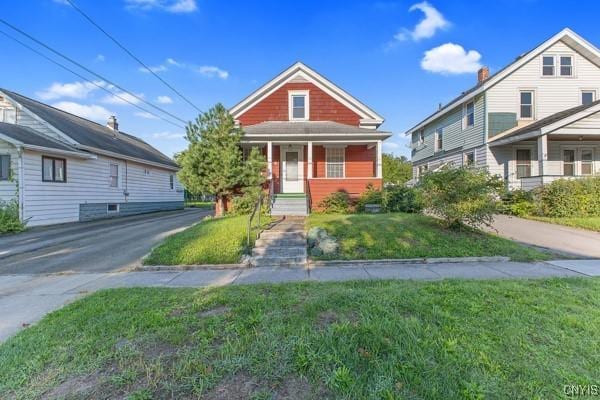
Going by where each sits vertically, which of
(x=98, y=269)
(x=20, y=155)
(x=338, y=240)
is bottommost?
(x=98, y=269)

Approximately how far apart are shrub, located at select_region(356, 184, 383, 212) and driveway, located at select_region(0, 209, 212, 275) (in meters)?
7.95

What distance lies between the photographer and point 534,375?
2295 mm

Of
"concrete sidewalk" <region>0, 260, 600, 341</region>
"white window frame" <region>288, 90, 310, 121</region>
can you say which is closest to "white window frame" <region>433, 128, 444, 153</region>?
"white window frame" <region>288, 90, 310, 121</region>

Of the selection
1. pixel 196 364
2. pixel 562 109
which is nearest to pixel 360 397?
pixel 196 364

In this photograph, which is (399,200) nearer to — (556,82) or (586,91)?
(556,82)

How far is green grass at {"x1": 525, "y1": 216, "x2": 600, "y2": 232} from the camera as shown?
10039 mm

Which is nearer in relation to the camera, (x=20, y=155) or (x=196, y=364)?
(x=196, y=364)

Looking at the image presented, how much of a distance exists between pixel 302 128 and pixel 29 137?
11767 mm

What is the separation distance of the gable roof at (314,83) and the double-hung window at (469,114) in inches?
271

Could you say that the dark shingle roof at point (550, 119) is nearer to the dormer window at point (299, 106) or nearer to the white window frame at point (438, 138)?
the white window frame at point (438, 138)

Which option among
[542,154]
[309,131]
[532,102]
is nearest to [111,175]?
[309,131]

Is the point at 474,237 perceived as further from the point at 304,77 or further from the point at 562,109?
the point at 562,109

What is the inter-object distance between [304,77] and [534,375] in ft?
51.8

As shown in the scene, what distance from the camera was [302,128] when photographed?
1396 cm
